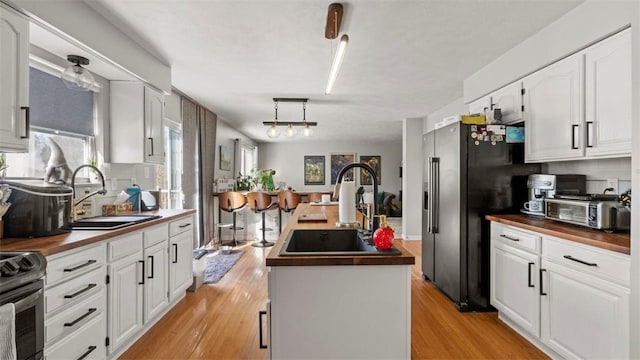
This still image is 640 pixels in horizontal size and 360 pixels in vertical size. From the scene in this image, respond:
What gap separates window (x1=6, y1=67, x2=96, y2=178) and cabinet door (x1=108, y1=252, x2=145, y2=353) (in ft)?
3.07

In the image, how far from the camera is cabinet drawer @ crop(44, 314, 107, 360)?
1486 millimetres

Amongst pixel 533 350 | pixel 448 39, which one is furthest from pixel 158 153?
pixel 533 350

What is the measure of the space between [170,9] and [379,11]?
4.86 ft

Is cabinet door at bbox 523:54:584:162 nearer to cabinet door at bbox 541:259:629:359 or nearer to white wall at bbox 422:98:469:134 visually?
cabinet door at bbox 541:259:629:359

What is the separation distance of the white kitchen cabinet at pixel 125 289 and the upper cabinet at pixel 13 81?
75cm

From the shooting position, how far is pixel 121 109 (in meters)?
2.79

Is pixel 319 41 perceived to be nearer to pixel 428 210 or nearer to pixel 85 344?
pixel 428 210

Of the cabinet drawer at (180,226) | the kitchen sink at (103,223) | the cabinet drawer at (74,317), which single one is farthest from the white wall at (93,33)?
the cabinet drawer at (74,317)

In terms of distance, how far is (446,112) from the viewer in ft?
16.3

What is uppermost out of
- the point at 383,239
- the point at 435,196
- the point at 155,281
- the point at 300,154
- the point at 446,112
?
the point at 446,112

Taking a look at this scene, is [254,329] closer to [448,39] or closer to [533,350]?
[533,350]

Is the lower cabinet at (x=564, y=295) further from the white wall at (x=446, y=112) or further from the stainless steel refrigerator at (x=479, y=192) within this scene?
the white wall at (x=446, y=112)

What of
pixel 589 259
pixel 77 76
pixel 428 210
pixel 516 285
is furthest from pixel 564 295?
pixel 77 76

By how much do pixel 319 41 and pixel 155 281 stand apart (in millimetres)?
2429
